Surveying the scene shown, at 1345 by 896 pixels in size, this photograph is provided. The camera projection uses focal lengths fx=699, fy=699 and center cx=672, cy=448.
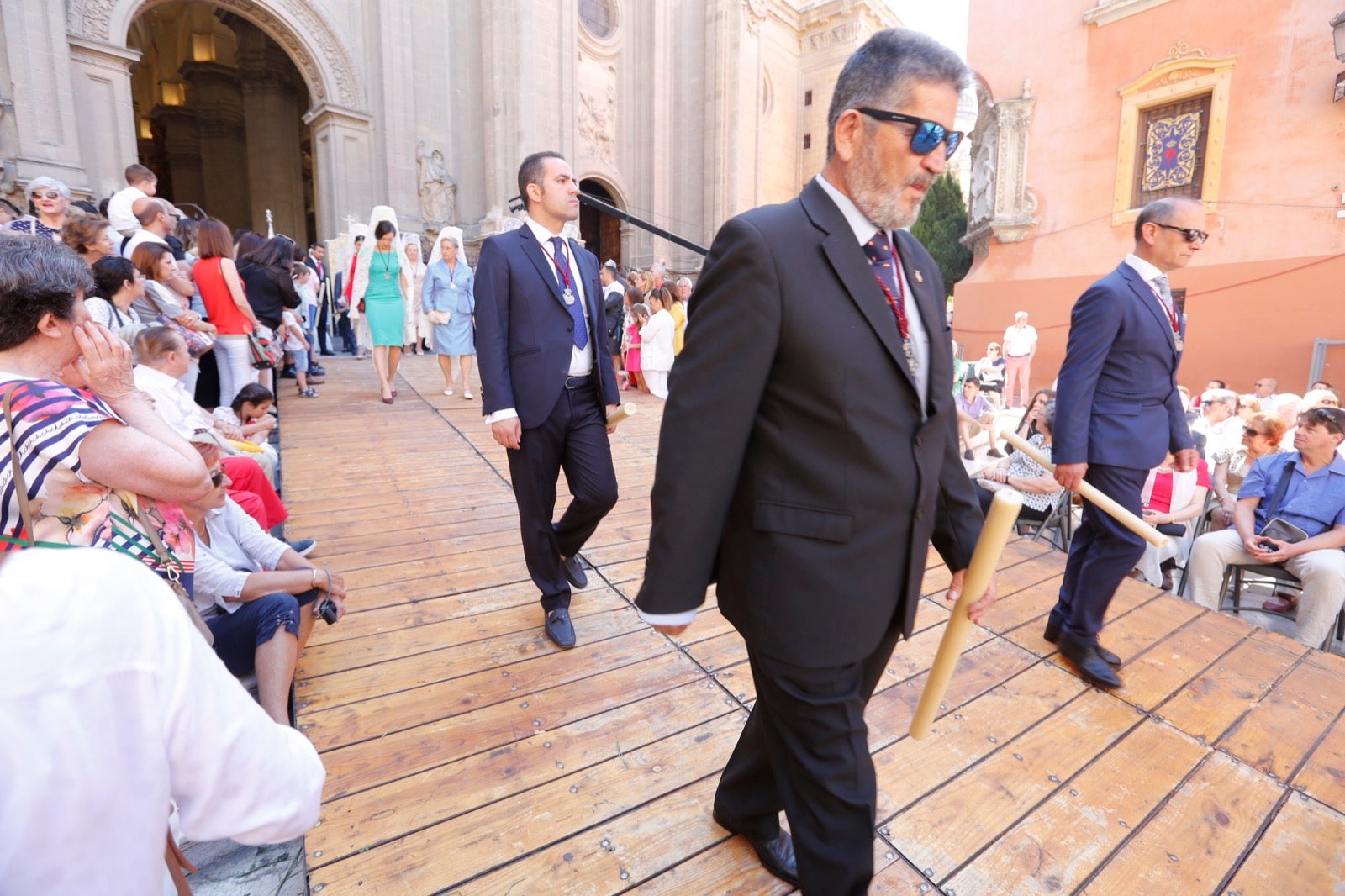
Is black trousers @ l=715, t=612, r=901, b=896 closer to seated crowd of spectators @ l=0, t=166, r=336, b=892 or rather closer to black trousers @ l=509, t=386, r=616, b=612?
seated crowd of spectators @ l=0, t=166, r=336, b=892

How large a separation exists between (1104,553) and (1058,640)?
A: 492 mm

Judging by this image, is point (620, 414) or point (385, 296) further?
point (385, 296)

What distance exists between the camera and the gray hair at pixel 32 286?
1547 mm

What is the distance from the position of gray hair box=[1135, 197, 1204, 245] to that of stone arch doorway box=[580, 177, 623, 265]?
18.6 metres

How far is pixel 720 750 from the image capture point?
238cm

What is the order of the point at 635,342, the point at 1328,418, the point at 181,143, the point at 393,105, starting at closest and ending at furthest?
the point at 1328,418 → the point at 635,342 → the point at 393,105 → the point at 181,143

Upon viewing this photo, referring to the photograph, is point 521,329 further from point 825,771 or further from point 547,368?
point 825,771

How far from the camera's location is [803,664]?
1454 millimetres

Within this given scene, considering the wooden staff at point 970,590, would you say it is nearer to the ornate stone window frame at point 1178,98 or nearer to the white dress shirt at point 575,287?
the white dress shirt at point 575,287

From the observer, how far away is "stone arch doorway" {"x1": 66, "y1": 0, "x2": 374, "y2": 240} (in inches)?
442

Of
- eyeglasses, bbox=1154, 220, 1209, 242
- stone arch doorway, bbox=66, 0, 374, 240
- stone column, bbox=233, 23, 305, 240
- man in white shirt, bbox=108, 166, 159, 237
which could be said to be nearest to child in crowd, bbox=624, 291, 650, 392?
man in white shirt, bbox=108, 166, 159, 237

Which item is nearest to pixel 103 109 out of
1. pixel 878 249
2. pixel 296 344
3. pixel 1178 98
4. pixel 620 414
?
pixel 296 344

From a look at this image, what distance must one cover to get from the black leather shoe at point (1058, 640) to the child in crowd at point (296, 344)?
7331 millimetres

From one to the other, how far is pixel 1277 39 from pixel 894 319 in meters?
14.3
